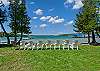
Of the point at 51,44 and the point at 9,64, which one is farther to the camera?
the point at 51,44

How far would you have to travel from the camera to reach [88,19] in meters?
60.8

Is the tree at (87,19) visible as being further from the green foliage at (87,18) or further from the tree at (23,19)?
the tree at (23,19)

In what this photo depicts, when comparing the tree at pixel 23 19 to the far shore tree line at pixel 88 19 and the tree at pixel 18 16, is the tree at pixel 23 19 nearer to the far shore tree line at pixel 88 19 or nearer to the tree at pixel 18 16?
the tree at pixel 18 16

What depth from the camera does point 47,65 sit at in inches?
827

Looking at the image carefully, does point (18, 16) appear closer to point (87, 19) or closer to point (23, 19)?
point (23, 19)

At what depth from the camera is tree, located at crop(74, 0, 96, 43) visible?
59216 mm

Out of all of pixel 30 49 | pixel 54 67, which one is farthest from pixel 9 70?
pixel 30 49

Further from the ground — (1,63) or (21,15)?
(21,15)

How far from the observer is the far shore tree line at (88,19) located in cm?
5859

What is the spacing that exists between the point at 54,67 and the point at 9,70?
312cm

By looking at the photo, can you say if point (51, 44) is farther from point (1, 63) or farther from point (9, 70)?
point (9, 70)

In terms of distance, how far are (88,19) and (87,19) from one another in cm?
28

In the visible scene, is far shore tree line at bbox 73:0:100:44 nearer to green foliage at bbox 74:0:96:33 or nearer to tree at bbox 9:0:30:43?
green foliage at bbox 74:0:96:33

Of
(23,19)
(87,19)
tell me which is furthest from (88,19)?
(23,19)
